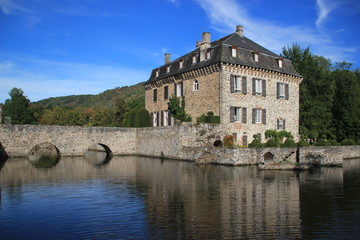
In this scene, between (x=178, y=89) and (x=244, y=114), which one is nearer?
(x=244, y=114)

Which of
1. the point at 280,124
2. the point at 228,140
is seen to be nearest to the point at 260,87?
the point at 280,124

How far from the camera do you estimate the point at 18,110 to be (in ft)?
181

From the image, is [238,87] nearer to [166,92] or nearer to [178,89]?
[178,89]

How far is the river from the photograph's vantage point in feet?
28.1

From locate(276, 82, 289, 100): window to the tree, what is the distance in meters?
41.4

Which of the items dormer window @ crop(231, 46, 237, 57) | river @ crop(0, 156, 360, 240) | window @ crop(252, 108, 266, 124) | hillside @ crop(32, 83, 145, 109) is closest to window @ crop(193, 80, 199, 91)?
dormer window @ crop(231, 46, 237, 57)

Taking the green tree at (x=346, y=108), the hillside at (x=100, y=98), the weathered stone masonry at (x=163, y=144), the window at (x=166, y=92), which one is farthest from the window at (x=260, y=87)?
the hillside at (x=100, y=98)

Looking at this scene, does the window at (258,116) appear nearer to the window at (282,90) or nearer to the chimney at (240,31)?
the window at (282,90)

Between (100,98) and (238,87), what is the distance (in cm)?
9274

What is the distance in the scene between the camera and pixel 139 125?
122ft

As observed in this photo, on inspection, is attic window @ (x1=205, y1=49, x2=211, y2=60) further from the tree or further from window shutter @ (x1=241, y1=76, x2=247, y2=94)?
the tree

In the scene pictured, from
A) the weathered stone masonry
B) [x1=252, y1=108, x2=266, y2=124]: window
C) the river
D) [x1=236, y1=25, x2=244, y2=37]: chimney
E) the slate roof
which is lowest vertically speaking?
the river

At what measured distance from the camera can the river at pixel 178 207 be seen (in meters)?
8.58

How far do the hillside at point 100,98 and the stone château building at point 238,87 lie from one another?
7213 centimetres
